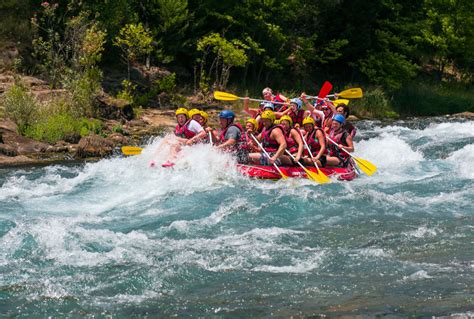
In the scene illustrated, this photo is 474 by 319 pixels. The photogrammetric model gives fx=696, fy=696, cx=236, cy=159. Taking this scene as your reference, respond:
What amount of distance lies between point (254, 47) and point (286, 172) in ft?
51.1

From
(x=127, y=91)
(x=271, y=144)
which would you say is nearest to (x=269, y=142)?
(x=271, y=144)

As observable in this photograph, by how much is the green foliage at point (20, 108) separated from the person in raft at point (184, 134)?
5.38m

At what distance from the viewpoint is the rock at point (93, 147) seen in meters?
16.4

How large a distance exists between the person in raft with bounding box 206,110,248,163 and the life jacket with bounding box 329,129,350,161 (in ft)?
5.82

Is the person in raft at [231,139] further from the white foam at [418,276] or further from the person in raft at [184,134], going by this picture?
the white foam at [418,276]

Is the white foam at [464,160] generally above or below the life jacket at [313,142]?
below

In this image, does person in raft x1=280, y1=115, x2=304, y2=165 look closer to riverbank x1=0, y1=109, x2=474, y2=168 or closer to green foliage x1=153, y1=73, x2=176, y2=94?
riverbank x1=0, y1=109, x2=474, y2=168

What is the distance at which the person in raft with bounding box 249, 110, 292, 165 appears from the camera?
12906 mm

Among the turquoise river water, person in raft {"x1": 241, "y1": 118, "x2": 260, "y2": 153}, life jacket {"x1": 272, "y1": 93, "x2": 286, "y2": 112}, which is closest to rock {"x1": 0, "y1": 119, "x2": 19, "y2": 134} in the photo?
the turquoise river water

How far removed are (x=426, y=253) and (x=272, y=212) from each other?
9.37ft

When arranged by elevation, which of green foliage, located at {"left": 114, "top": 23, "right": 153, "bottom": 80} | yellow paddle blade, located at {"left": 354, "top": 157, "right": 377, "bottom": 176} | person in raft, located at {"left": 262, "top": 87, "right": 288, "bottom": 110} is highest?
green foliage, located at {"left": 114, "top": 23, "right": 153, "bottom": 80}

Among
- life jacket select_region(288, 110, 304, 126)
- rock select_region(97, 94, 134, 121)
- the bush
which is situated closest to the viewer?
life jacket select_region(288, 110, 304, 126)

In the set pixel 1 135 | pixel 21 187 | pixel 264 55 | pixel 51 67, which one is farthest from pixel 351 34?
pixel 21 187

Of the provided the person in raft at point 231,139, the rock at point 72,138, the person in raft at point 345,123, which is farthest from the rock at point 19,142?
the person in raft at point 345,123
